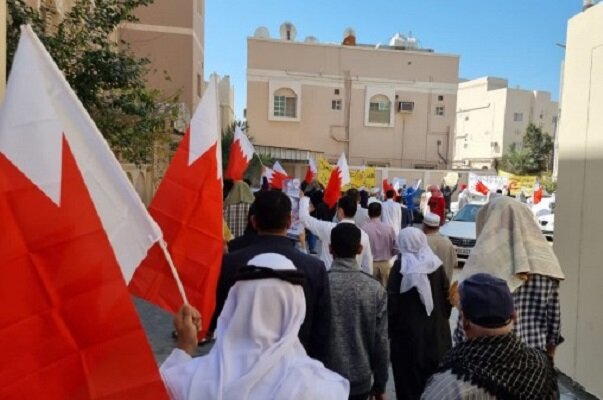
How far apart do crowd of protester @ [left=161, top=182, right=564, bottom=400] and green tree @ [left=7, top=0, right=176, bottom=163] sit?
11.0 ft

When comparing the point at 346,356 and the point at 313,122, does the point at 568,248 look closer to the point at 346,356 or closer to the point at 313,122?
the point at 346,356

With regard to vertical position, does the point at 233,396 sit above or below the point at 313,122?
below

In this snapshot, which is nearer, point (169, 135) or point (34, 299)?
point (34, 299)

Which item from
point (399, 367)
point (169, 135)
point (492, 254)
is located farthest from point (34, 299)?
point (169, 135)

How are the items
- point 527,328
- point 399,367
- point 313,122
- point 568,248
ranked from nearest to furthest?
point 527,328
point 399,367
point 568,248
point 313,122

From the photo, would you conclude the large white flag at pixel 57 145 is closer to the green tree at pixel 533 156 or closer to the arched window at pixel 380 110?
the arched window at pixel 380 110

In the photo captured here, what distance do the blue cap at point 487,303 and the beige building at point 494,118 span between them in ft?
201

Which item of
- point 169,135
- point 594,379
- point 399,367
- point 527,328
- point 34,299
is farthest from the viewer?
point 169,135

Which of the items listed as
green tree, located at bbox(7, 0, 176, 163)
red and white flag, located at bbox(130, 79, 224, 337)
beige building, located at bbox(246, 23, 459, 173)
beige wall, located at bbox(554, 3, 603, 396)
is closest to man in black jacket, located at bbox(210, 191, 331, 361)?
red and white flag, located at bbox(130, 79, 224, 337)

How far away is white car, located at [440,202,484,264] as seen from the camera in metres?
11.8

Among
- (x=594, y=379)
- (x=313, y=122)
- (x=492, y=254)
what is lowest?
(x=594, y=379)

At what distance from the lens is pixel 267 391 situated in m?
1.72

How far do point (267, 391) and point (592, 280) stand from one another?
4.18 metres

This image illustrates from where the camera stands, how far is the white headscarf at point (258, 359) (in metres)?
1.73
